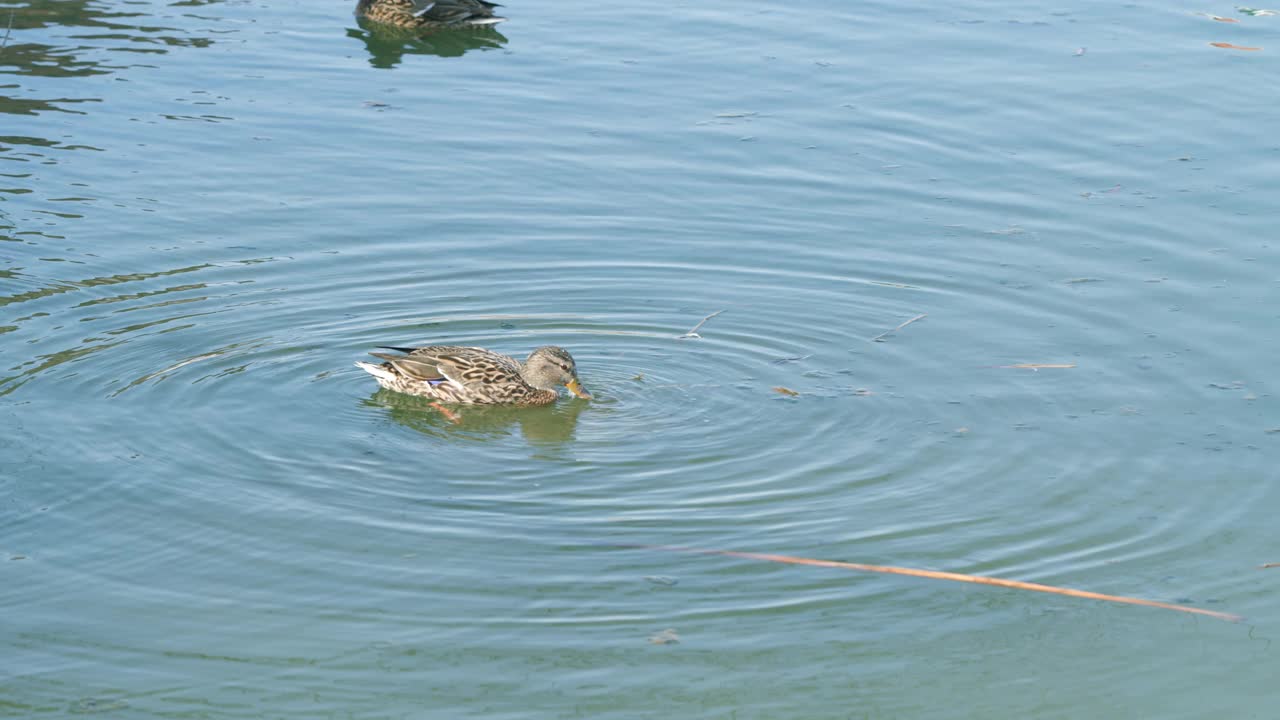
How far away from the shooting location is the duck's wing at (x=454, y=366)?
35.3 ft

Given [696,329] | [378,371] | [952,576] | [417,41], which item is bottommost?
[952,576]

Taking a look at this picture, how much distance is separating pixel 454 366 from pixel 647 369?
1335 millimetres

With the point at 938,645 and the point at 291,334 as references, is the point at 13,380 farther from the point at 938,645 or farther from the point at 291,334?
the point at 938,645

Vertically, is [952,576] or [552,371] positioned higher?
[552,371]

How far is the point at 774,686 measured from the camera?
24.0ft

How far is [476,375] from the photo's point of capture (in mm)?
10859

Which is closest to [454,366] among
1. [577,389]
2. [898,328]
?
[577,389]

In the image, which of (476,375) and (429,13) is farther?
(429,13)

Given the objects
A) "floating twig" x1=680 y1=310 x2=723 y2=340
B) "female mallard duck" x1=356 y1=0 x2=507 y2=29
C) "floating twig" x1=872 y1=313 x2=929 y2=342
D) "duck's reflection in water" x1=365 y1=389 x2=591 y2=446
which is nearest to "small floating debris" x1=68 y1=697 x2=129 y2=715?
"duck's reflection in water" x1=365 y1=389 x2=591 y2=446

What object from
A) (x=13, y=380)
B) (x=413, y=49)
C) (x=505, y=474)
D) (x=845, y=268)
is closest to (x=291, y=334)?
(x=13, y=380)

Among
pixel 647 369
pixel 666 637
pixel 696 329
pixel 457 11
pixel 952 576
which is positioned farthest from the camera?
pixel 457 11

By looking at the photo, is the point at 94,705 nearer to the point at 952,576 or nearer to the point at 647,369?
the point at 952,576

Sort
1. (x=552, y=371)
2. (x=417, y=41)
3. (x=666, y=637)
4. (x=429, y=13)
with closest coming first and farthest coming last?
(x=666, y=637), (x=552, y=371), (x=417, y=41), (x=429, y=13)

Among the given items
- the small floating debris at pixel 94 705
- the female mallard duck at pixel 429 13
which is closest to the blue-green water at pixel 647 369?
the small floating debris at pixel 94 705
